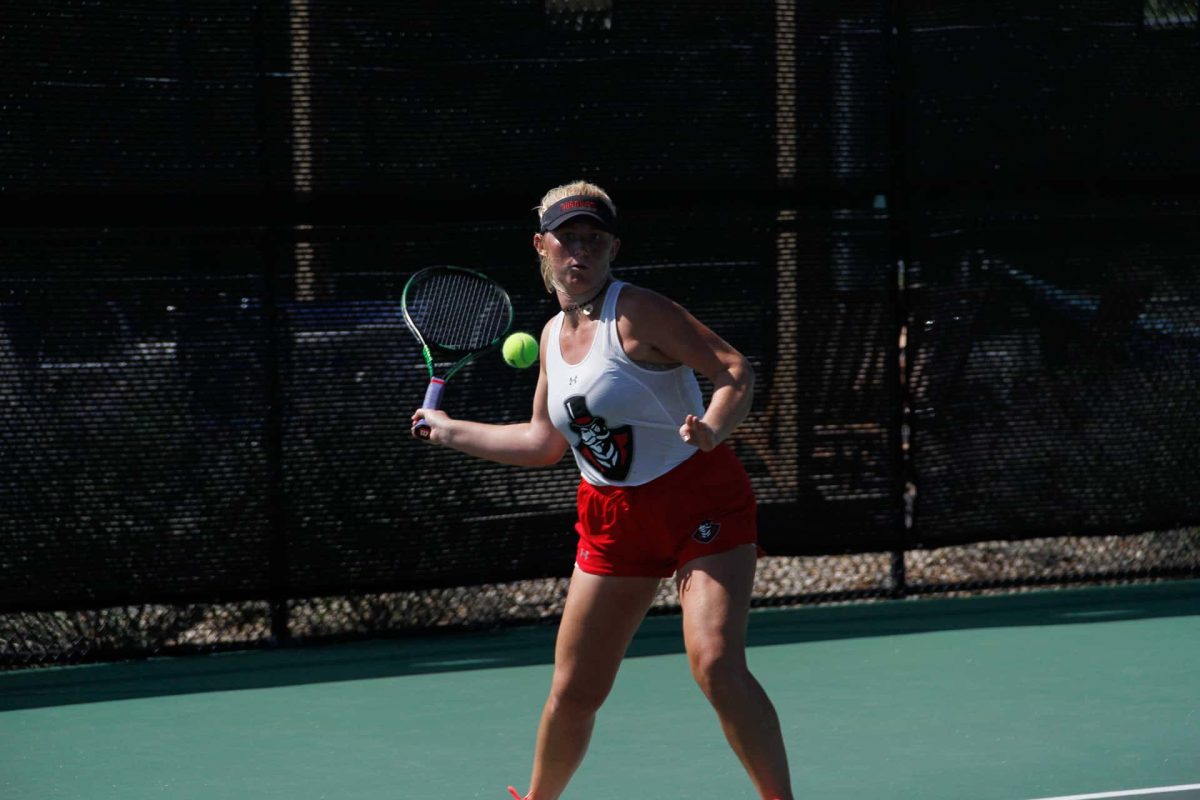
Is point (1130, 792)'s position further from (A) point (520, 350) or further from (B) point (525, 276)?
(B) point (525, 276)

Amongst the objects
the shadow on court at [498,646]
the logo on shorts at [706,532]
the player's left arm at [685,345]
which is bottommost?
the shadow on court at [498,646]

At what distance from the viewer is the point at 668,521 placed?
4.11 meters

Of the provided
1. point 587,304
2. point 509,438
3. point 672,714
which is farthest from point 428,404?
point 672,714

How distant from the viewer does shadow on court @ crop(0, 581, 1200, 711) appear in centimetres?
649

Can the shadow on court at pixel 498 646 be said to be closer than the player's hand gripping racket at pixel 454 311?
No

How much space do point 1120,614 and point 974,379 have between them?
118 cm

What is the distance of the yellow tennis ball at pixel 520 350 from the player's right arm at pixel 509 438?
69 cm

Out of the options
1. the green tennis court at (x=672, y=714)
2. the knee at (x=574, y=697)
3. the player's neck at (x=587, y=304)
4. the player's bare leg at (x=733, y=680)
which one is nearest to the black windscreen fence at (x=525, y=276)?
the green tennis court at (x=672, y=714)

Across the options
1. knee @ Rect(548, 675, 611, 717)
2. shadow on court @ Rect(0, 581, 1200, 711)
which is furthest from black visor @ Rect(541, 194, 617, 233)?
shadow on court @ Rect(0, 581, 1200, 711)

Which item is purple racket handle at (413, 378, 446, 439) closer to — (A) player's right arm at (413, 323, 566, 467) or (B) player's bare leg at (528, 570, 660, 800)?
(A) player's right arm at (413, 323, 566, 467)

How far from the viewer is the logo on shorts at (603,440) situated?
13.5 ft

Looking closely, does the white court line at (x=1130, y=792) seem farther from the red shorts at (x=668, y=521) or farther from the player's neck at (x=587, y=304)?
the player's neck at (x=587, y=304)

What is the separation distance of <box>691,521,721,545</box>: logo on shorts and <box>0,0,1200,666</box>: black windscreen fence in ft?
9.37

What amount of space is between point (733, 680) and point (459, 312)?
1.77 m
